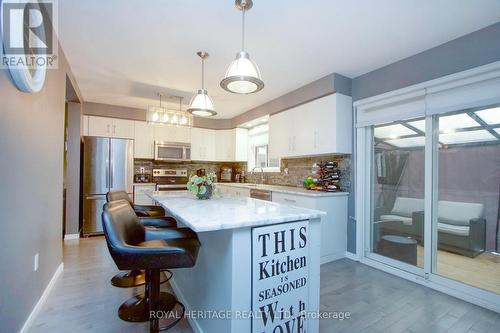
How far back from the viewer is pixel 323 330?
5.78 ft

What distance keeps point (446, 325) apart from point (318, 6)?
8.74 feet

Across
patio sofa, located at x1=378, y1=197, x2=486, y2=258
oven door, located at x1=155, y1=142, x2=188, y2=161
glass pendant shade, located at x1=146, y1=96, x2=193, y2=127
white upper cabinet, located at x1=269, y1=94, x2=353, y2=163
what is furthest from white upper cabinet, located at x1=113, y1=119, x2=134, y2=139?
patio sofa, located at x1=378, y1=197, x2=486, y2=258

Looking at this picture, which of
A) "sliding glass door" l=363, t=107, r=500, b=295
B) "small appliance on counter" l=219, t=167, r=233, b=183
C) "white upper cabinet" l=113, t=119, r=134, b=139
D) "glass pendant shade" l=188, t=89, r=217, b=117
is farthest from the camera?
"small appliance on counter" l=219, t=167, r=233, b=183

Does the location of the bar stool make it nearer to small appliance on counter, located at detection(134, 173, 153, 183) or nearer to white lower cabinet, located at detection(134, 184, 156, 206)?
white lower cabinet, located at detection(134, 184, 156, 206)

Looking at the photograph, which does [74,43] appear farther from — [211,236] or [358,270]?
[358,270]

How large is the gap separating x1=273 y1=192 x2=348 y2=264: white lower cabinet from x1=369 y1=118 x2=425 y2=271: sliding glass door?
1.18 ft

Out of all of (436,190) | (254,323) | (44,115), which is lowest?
(254,323)

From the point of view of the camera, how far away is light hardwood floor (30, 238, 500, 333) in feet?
5.84

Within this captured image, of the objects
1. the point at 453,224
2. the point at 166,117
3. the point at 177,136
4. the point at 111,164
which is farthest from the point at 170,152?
the point at 453,224

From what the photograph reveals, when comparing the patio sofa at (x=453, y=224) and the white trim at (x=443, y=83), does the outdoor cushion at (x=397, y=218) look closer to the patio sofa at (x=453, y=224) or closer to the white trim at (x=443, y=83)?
the patio sofa at (x=453, y=224)

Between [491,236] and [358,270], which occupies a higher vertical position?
[491,236]

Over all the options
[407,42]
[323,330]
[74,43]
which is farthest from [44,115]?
[407,42]

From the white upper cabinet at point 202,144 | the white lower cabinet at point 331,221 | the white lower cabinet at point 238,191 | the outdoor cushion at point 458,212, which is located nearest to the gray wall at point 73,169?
the white upper cabinet at point 202,144

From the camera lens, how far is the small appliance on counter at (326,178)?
11.0 ft
